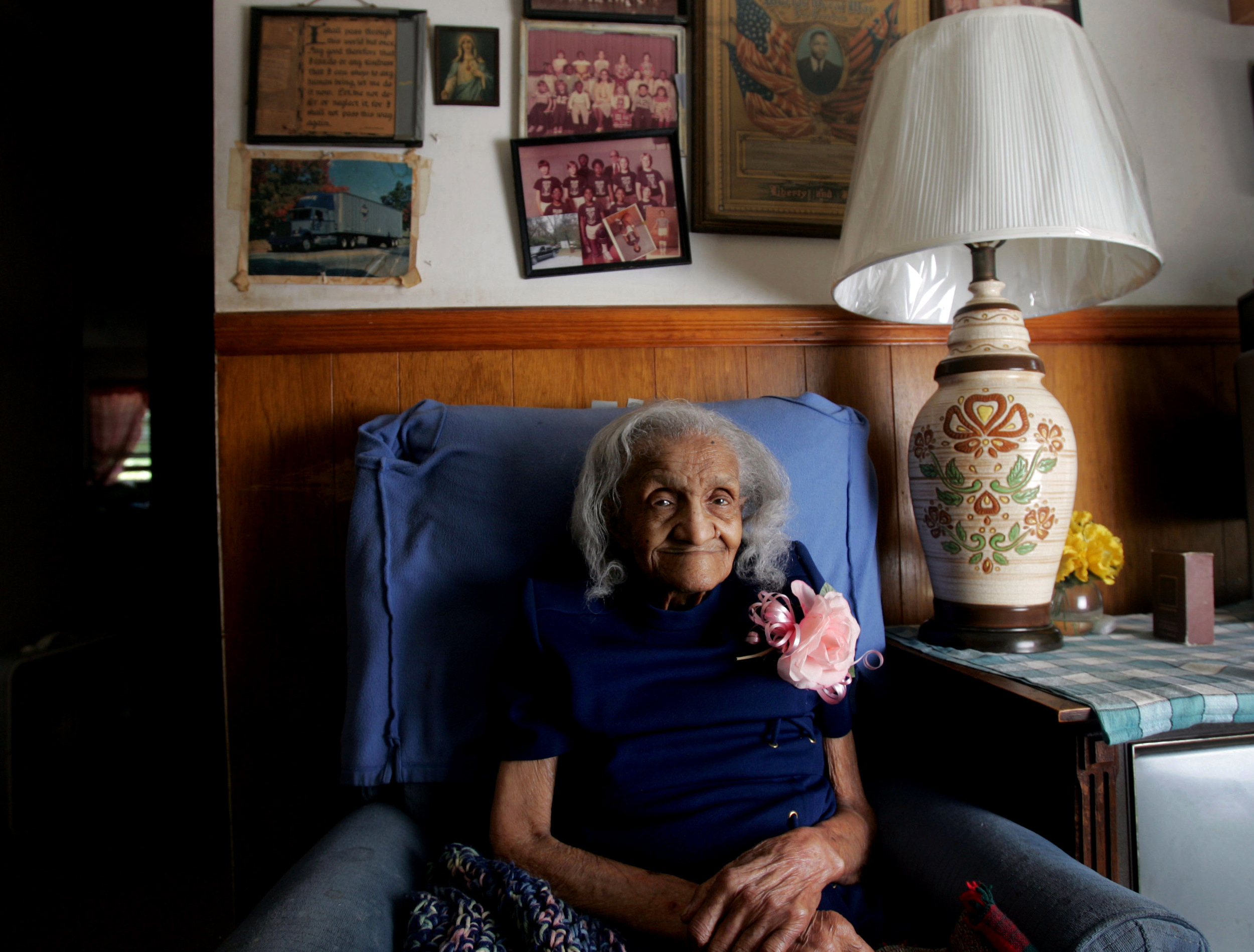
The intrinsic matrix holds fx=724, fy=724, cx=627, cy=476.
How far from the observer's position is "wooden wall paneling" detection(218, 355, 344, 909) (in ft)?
4.58

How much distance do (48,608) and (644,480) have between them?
11.0 ft

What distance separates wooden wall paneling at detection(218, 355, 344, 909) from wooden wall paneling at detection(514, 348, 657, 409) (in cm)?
40

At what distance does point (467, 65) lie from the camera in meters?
1.50

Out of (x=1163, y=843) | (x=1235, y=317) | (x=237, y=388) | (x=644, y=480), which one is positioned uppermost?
(x=1235, y=317)

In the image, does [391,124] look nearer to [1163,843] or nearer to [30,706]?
[1163,843]

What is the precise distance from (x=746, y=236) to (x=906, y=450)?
0.57 m

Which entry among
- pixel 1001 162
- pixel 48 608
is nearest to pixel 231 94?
pixel 1001 162

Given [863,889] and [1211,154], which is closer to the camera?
[863,889]

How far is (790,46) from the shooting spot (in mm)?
1576

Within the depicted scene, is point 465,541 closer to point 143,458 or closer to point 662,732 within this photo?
point 662,732

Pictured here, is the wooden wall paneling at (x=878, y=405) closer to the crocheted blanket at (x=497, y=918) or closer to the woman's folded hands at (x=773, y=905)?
the woman's folded hands at (x=773, y=905)

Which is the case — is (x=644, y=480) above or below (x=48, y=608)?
above

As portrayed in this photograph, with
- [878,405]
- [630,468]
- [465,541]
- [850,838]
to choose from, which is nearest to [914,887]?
[850,838]

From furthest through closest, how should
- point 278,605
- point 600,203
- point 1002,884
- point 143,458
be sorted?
point 143,458 → point 600,203 → point 278,605 → point 1002,884
